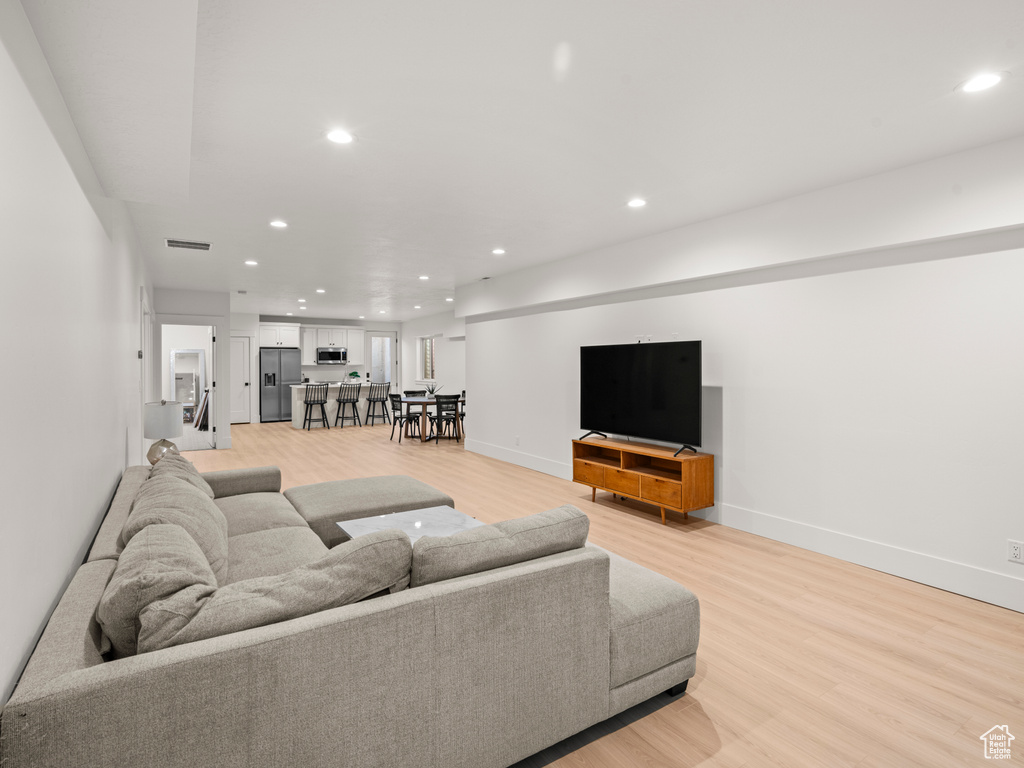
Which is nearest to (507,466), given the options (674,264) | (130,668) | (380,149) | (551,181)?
(674,264)

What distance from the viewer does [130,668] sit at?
3.84 feet

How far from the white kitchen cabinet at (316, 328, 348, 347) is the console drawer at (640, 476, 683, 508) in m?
10.7

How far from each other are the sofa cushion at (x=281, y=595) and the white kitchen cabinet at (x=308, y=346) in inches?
496

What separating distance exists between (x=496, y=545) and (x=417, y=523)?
148cm

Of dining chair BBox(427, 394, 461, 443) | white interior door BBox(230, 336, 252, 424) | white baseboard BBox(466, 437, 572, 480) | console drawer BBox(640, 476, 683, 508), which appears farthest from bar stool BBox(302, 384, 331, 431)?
console drawer BBox(640, 476, 683, 508)

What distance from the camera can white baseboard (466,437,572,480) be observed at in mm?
6449

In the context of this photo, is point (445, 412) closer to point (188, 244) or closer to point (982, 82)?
point (188, 244)

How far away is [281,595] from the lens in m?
1.45

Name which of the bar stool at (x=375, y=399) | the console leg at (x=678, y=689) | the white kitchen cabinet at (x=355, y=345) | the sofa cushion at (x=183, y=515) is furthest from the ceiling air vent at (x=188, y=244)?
the white kitchen cabinet at (x=355, y=345)

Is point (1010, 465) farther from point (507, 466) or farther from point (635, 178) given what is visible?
point (507, 466)

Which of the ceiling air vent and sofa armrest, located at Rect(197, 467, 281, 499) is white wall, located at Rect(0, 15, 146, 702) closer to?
sofa armrest, located at Rect(197, 467, 281, 499)

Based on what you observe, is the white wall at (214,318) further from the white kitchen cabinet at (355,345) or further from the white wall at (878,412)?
the white wall at (878,412)

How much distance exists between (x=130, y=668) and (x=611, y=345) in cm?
479

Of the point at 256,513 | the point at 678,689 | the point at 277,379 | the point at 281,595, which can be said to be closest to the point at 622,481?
the point at 678,689
